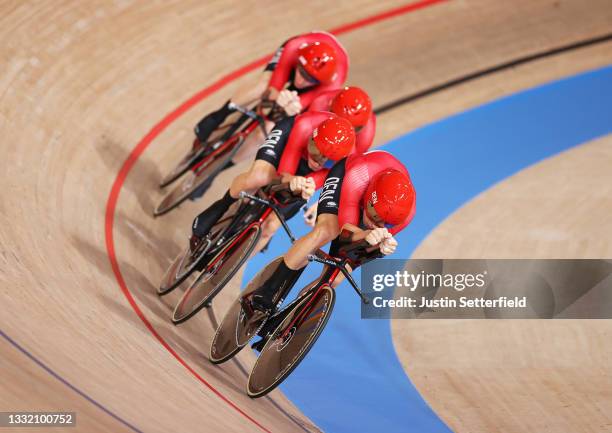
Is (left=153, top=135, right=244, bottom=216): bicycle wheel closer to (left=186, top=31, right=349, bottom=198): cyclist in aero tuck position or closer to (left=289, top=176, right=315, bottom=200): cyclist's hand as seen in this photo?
(left=186, top=31, right=349, bottom=198): cyclist in aero tuck position

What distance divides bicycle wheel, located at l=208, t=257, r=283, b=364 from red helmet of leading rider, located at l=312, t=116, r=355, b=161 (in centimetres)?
56

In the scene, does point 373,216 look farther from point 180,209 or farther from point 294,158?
point 180,209

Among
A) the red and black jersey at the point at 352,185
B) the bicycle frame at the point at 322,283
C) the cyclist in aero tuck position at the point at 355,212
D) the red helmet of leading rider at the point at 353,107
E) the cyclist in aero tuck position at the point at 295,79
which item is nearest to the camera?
the cyclist in aero tuck position at the point at 355,212

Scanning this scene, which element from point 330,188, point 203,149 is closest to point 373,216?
point 330,188

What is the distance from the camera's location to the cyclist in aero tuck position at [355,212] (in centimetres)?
409

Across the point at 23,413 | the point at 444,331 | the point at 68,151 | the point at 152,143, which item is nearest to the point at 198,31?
the point at 152,143

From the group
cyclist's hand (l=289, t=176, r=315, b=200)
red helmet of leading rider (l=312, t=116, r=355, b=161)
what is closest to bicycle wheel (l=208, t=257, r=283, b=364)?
cyclist's hand (l=289, t=176, r=315, b=200)

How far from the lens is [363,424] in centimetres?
468

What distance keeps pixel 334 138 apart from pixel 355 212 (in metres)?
0.39

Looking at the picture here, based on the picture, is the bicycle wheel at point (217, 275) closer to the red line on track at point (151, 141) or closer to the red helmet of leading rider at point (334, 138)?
the red line on track at point (151, 141)

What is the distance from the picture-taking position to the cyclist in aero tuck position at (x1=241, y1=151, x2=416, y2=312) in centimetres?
409

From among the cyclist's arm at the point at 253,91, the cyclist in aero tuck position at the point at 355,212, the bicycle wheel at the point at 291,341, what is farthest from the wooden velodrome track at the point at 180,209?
the cyclist's arm at the point at 253,91

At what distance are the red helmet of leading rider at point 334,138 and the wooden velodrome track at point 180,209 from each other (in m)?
1.21

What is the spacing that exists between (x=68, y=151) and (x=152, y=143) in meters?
0.87
